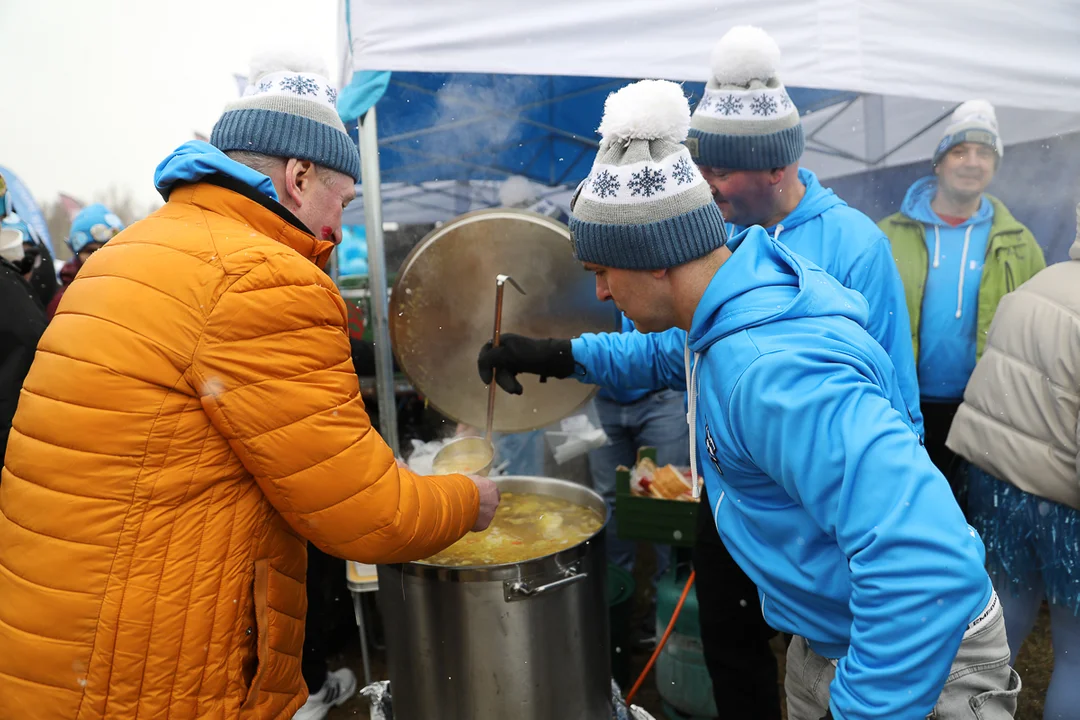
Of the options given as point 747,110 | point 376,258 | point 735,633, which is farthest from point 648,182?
point 735,633

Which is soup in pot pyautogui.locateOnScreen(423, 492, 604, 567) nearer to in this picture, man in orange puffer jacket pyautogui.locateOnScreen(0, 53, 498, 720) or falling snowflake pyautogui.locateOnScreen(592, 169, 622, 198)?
man in orange puffer jacket pyautogui.locateOnScreen(0, 53, 498, 720)

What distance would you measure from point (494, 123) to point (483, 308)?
3004 millimetres

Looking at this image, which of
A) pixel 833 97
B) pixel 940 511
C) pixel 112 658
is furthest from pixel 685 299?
pixel 833 97

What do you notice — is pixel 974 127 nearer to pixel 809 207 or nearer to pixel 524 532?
pixel 809 207

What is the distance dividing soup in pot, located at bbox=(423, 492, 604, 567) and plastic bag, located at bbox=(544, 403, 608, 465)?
1.40 m

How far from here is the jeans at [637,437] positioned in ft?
13.9

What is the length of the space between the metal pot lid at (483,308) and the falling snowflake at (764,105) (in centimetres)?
85

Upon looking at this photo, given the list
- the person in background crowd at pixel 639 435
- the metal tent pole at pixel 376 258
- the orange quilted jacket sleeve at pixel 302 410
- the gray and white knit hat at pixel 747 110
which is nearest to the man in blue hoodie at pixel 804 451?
the orange quilted jacket sleeve at pixel 302 410

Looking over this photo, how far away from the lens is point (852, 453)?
3.81 feet

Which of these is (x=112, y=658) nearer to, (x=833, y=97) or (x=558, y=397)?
(x=558, y=397)

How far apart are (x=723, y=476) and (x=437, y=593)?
3.53 feet

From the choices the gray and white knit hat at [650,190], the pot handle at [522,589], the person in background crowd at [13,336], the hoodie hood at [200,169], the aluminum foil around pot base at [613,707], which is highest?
the hoodie hood at [200,169]

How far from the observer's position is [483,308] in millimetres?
2879

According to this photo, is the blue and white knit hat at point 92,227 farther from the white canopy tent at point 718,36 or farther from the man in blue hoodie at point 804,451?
the man in blue hoodie at point 804,451
